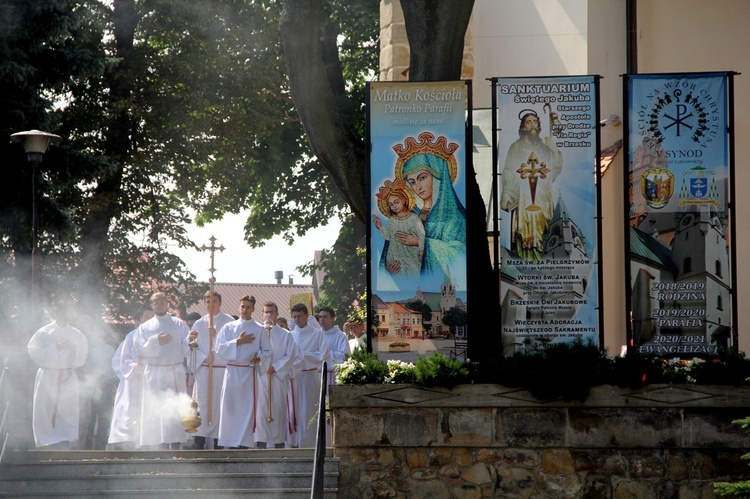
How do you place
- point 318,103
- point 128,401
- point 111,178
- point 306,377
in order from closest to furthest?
point 318,103
point 128,401
point 306,377
point 111,178

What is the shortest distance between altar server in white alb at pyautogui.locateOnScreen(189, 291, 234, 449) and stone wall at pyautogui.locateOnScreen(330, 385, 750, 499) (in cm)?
425

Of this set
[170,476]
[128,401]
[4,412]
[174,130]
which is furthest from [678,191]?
[174,130]

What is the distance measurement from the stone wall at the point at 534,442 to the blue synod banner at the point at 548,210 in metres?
0.91

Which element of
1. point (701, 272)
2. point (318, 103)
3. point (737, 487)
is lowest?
point (737, 487)

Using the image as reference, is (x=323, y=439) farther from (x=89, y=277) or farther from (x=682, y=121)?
(x=89, y=277)

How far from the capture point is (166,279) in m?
28.2

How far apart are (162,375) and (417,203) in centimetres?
481

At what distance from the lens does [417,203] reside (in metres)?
12.2

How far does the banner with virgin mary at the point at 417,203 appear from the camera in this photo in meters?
12.1

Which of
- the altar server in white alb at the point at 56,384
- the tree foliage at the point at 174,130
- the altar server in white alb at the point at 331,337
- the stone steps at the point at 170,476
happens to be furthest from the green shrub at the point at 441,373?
the tree foliage at the point at 174,130

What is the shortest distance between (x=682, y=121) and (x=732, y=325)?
210 centimetres

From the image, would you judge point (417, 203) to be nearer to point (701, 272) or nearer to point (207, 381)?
point (701, 272)

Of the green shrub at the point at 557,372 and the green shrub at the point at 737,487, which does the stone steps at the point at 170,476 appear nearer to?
the green shrub at the point at 557,372

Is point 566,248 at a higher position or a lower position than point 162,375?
higher
